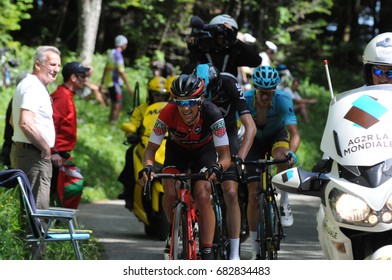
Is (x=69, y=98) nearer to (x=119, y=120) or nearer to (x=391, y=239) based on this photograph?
(x=391, y=239)

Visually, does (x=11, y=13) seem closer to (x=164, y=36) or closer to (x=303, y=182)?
(x=164, y=36)

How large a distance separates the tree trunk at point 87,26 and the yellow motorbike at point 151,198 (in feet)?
44.9

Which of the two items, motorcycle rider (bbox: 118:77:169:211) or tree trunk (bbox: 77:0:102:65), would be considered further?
tree trunk (bbox: 77:0:102:65)

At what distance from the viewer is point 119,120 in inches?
990

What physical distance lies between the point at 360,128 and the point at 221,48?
5051 millimetres

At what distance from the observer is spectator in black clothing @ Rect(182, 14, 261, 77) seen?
38.4ft

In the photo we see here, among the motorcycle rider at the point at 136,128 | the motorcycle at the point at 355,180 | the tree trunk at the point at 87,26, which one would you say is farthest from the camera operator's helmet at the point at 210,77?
the tree trunk at the point at 87,26

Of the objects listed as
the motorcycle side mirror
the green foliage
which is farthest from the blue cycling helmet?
the green foliage

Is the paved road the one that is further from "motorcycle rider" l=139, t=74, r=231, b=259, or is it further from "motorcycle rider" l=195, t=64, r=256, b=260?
"motorcycle rider" l=139, t=74, r=231, b=259

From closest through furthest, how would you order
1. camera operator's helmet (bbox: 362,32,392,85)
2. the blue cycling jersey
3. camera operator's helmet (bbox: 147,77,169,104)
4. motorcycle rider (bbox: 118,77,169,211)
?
camera operator's helmet (bbox: 362,32,392,85), the blue cycling jersey, motorcycle rider (bbox: 118,77,169,211), camera operator's helmet (bbox: 147,77,169,104)

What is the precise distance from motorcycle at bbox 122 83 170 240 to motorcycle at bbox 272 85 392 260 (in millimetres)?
6644

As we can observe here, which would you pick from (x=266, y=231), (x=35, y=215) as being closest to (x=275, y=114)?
(x=266, y=231)

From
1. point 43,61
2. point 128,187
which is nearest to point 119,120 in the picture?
→ point 128,187
